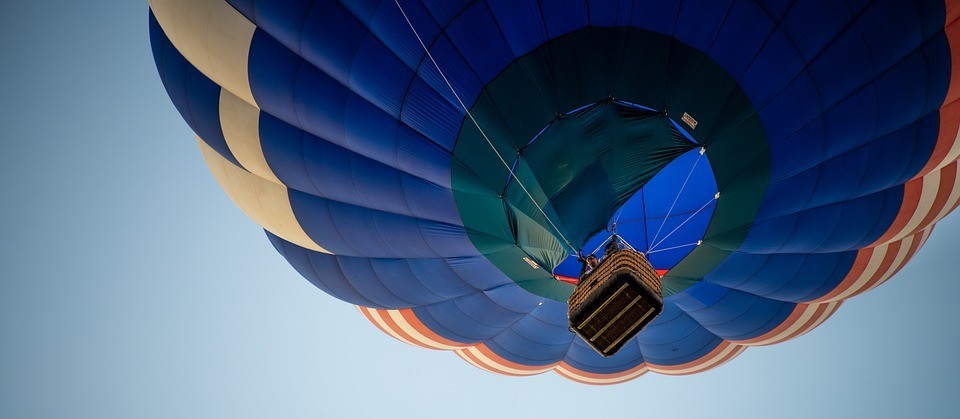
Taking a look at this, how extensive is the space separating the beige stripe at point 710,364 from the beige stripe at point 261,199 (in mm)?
3220

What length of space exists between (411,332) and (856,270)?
3.47m

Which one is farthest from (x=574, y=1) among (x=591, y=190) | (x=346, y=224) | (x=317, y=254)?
(x=317, y=254)

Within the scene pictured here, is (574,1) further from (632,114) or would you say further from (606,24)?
(632,114)

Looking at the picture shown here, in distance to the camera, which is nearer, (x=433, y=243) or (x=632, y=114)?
(x=632, y=114)

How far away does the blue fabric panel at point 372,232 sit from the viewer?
14.3 ft

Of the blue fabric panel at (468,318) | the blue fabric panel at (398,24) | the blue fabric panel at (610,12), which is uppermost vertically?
the blue fabric panel at (610,12)

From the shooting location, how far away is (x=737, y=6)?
11.3 feet

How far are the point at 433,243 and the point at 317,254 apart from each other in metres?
1.22

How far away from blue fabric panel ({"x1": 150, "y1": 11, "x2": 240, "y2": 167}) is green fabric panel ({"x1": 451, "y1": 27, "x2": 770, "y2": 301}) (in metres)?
1.77

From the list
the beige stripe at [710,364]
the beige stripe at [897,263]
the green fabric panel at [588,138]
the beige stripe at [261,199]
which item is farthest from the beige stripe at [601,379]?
the beige stripe at [261,199]

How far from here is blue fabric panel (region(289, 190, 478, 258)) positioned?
4.37m

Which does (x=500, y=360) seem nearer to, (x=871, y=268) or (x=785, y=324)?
(x=785, y=324)

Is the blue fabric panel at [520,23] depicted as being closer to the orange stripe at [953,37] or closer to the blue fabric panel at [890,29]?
the blue fabric panel at [890,29]

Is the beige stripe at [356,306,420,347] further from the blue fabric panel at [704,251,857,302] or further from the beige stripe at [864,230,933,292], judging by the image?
the beige stripe at [864,230,933,292]
